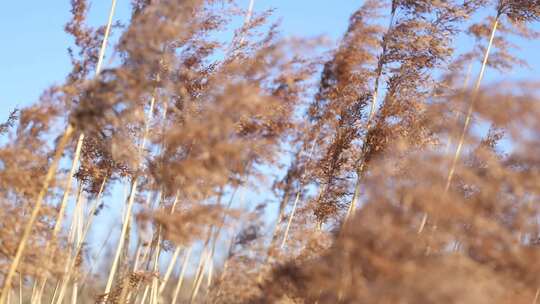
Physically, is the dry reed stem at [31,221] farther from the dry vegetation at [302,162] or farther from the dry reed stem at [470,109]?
the dry reed stem at [470,109]

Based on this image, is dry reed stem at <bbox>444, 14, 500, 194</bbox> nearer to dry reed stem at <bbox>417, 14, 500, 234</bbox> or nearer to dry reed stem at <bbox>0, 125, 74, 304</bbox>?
dry reed stem at <bbox>417, 14, 500, 234</bbox>

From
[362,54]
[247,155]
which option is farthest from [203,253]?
[362,54]

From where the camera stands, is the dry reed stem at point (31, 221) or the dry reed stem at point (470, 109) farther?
the dry reed stem at point (470, 109)

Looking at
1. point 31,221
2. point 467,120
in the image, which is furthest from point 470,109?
point 31,221

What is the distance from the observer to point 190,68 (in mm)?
8500

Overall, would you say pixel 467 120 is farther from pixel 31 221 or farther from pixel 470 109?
pixel 31 221

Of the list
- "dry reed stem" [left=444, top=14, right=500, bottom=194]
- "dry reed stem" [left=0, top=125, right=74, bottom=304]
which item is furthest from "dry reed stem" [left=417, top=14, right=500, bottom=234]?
"dry reed stem" [left=0, top=125, right=74, bottom=304]

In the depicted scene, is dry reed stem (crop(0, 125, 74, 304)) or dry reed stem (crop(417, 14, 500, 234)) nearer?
dry reed stem (crop(0, 125, 74, 304))

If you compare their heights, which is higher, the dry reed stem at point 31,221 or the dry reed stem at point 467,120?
the dry reed stem at point 31,221

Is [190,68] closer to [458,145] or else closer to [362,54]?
[362,54]

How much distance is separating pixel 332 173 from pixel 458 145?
210 cm

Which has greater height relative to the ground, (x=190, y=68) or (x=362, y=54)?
(x=190, y=68)

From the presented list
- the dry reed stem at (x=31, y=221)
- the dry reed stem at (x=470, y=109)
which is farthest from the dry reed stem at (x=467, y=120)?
the dry reed stem at (x=31, y=221)

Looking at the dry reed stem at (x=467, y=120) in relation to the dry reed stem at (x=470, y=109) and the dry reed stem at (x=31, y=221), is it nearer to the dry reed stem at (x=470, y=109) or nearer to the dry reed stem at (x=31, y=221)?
the dry reed stem at (x=470, y=109)
